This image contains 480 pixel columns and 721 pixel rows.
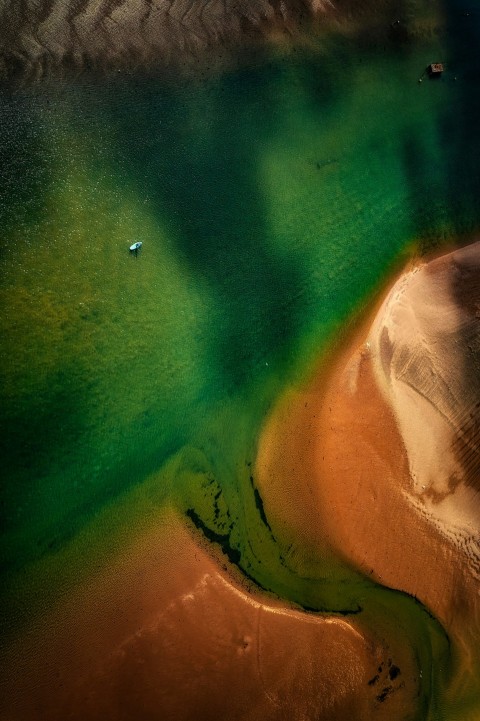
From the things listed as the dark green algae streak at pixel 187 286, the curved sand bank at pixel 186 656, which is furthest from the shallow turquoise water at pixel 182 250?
the curved sand bank at pixel 186 656

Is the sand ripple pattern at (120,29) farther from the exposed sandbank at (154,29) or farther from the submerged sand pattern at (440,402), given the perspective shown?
the submerged sand pattern at (440,402)

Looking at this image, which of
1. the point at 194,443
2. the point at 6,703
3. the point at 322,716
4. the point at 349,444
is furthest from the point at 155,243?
the point at 322,716

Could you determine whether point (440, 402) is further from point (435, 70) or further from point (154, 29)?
point (154, 29)

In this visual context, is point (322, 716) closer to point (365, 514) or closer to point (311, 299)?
point (365, 514)

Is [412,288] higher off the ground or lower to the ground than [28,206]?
lower

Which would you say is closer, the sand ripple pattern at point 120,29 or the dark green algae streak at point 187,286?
the dark green algae streak at point 187,286

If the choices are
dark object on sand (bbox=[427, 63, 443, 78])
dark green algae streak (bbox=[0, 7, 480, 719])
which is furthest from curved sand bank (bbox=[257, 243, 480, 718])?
dark object on sand (bbox=[427, 63, 443, 78])
